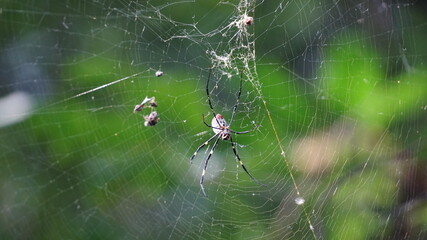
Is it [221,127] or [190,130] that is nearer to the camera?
[190,130]

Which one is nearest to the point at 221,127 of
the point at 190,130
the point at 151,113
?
the point at 190,130

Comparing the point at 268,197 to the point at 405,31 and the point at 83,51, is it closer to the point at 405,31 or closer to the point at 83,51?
the point at 83,51

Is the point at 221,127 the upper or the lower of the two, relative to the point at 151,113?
lower

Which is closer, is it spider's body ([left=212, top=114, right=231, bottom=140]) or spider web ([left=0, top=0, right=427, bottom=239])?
spider web ([left=0, top=0, right=427, bottom=239])

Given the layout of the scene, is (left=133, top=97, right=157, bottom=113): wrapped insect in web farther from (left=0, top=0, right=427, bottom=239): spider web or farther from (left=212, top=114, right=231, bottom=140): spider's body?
(left=212, top=114, right=231, bottom=140): spider's body

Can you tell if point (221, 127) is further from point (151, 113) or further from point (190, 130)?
point (151, 113)

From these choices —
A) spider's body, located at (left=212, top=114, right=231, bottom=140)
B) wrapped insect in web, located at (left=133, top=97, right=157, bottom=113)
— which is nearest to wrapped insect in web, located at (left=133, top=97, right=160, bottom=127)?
wrapped insect in web, located at (left=133, top=97, right=157, bottom=113)

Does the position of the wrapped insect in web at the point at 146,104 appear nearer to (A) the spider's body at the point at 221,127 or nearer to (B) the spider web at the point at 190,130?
(B) the spider web at the point at 190,130
